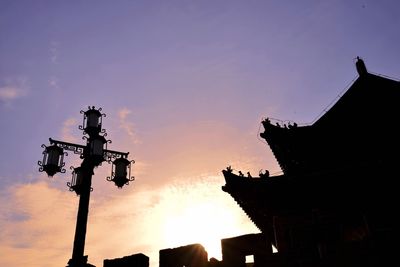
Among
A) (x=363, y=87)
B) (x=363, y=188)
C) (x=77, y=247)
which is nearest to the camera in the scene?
(x=77, y=247)

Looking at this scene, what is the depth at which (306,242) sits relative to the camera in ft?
23.9

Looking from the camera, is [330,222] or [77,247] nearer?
[77,247]

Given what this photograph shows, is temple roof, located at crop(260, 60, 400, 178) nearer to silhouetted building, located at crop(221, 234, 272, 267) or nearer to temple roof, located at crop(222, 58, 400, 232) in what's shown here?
temple roof, located at crop(222, 58, 400, 232)

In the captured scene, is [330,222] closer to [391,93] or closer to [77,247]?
[77,247]

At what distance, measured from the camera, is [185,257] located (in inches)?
278

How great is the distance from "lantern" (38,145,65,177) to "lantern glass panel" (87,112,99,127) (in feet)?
3.01

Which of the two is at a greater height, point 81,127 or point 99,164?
point 81,127

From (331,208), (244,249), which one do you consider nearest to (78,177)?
(244,249)

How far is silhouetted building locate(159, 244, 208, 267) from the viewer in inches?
275

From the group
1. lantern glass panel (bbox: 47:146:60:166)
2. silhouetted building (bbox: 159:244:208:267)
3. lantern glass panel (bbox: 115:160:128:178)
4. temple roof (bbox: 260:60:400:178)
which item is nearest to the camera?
silhouetted building (bbox: 159:244:208:267)

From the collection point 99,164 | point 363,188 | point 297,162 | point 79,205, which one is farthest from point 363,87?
point 79,205

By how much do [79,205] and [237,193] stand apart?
144 inches

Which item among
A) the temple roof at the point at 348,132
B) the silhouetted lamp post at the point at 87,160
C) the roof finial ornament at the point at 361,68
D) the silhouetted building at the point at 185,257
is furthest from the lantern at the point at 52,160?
the roof finial ornament at the point at 361,68

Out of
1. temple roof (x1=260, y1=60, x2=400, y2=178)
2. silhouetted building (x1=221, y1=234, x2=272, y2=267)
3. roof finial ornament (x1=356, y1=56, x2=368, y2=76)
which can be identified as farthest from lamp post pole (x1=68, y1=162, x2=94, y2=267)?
roof finial ornament (x1=356, y1=56, x2=368, y2=76)
